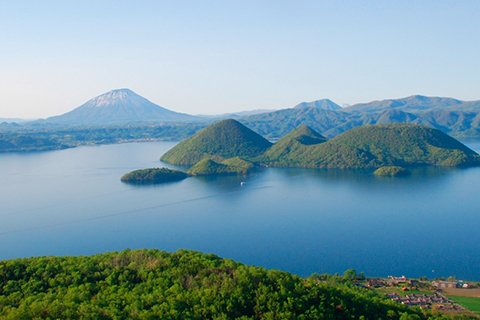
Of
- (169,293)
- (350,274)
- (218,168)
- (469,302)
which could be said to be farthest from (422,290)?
(218,168)

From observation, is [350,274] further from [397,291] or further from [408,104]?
[408,104]

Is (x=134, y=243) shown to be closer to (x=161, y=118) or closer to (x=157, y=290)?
(x=157, y=290)

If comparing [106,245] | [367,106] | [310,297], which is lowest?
[106,245]

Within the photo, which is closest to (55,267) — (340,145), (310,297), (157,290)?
(157,290)

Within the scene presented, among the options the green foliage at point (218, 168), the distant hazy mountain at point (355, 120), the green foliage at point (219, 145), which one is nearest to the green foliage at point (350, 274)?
the green foliage at point (218, 168)

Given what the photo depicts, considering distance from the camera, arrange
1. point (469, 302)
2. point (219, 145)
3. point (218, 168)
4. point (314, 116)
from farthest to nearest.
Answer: point (314, 116)
point (219, 145)
point (218, 168)
point (469, 302)

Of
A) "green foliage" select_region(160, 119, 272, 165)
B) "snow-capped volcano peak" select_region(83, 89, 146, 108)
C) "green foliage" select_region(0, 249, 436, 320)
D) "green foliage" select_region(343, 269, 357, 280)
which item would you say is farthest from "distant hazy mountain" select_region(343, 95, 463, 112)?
"green foliage" select_region(0, 249, 436, 320)

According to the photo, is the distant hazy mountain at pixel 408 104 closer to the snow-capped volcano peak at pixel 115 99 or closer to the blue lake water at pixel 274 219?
the snow-capped volcano peak at pixel 115 99
